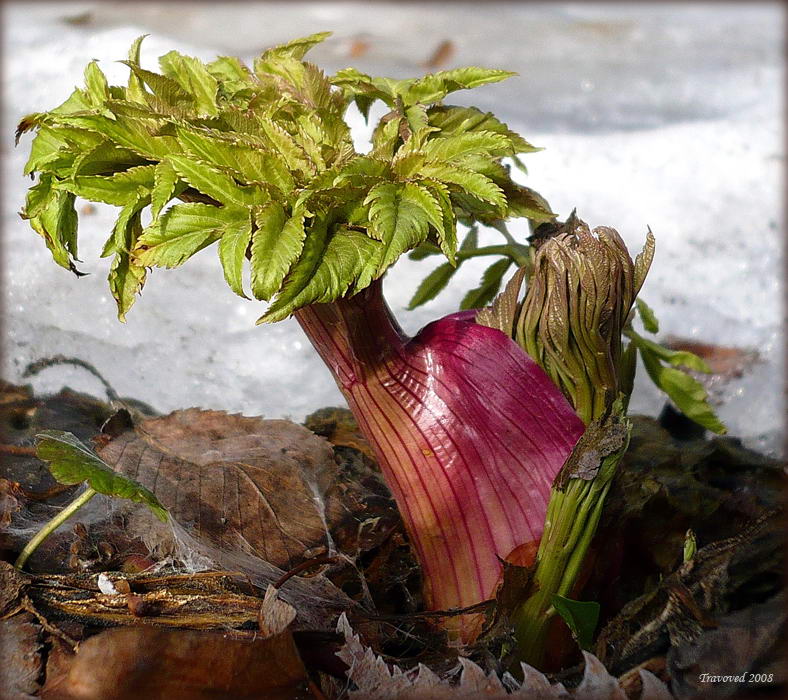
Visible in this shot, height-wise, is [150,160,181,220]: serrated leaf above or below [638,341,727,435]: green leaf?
above

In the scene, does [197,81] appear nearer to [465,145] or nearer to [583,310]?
[465,145]

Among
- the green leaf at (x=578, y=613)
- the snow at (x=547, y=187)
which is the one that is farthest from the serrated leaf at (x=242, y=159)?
the snow at (x=547, y=187)

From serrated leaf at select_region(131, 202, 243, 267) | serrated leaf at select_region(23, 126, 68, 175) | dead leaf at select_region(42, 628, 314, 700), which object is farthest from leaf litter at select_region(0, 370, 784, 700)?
serrated leaf at select_region(23, 126, 68, 175)

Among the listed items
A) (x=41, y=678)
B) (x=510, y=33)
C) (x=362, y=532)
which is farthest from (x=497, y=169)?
(x=510, y=33)

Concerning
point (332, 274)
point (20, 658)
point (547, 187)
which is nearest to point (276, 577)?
point (20, 658)

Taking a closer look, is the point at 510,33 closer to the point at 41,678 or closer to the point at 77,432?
the point at 77,432

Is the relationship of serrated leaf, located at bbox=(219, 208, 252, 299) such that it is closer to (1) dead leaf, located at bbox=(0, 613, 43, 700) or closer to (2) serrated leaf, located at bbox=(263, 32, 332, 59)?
(2) serrated leaf, located at bbox=(263, 32, 332, 59)
